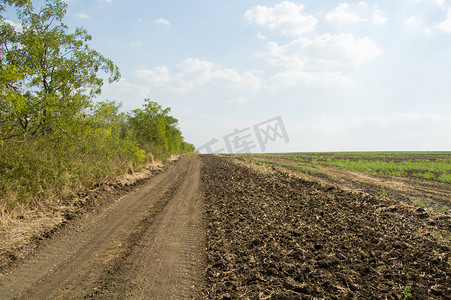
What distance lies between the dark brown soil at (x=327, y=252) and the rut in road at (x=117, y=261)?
1.76 ft

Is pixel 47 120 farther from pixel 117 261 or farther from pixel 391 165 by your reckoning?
pixel 391 165

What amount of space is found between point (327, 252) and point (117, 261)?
13.0 ft

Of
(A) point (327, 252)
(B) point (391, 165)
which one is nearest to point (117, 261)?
(A) point (327, 252)

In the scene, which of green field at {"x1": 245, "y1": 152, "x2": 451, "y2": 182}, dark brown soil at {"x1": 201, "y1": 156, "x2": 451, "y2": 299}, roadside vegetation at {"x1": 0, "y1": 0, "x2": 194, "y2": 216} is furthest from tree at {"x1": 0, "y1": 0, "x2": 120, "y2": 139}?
green field at {"x1": 245, "y1": 152, "x2": 451, "y2": 182}

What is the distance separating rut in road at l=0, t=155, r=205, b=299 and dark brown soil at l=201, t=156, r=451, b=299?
54 centimetres

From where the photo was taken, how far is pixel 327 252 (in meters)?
4.48

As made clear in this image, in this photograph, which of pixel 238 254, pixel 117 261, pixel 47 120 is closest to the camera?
pixel 117 261

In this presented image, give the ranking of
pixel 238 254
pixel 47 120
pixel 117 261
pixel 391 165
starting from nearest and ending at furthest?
pixel 117 261 < pixel 238 254 < pixel 47 120 < pixel 391 165

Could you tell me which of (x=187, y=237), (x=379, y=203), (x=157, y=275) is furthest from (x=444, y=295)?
(x=379, y=203)

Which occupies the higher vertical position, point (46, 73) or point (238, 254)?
point (46, 73)

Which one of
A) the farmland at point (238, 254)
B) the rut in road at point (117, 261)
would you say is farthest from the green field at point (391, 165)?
the rut in road at point (117, 261)

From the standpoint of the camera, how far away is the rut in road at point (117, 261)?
11.9 ft

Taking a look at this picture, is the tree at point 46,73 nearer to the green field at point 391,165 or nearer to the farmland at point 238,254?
the farmland at point 238,254

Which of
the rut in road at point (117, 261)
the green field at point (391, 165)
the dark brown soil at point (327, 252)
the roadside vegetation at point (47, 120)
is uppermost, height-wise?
the roadside vegetation at point (47, 120)
